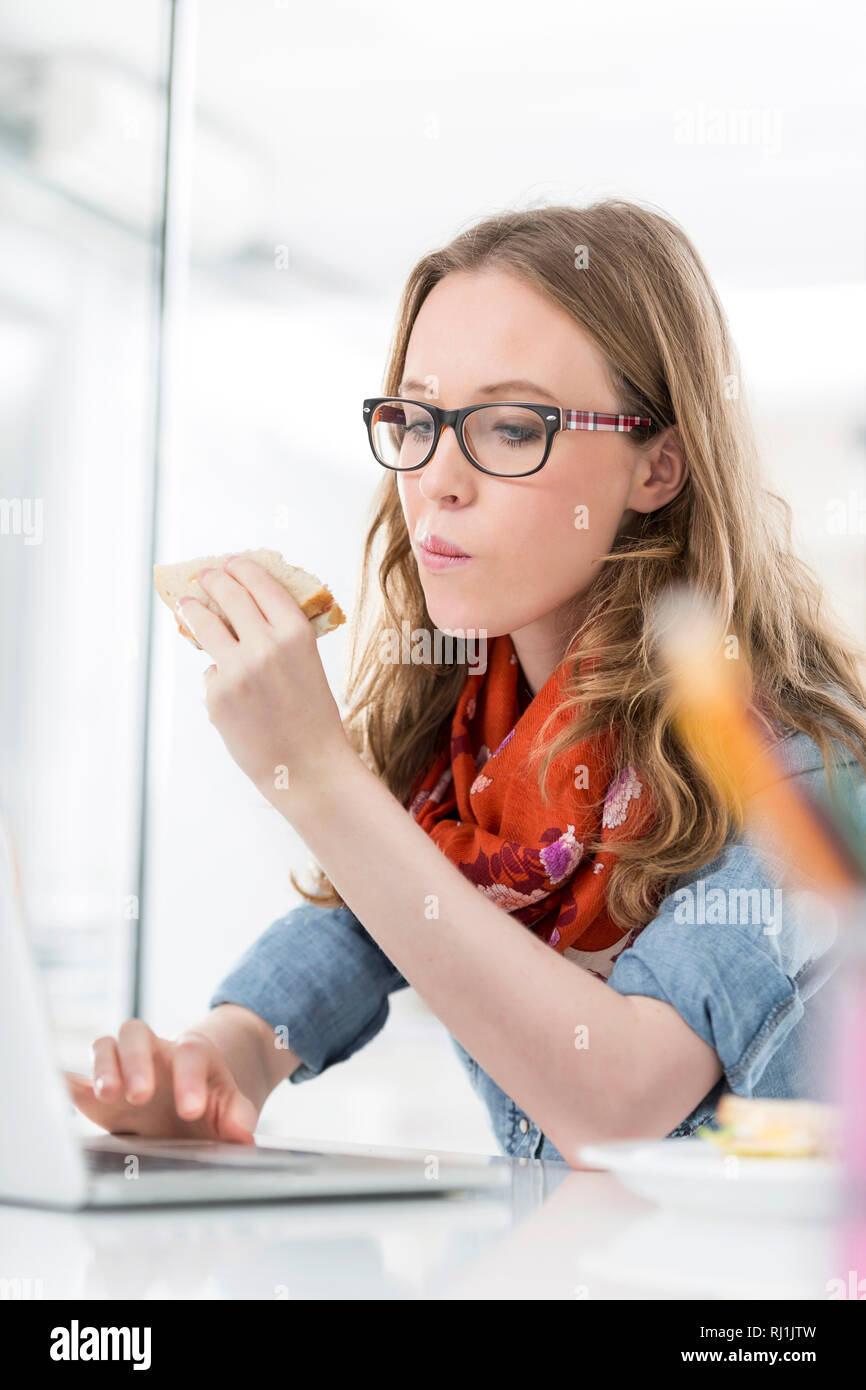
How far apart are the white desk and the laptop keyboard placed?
0.03 m

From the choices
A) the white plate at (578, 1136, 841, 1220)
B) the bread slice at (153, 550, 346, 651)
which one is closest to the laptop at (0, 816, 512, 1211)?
the white plate at (578, 1136, 841, 1220)

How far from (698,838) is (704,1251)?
0.38 meters

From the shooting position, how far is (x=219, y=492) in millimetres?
2965

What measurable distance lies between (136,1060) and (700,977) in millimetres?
367

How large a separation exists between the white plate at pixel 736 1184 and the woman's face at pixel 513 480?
1.61 ft

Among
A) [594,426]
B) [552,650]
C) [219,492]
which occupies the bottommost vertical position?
[552,650]

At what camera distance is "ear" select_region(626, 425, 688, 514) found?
105 cm

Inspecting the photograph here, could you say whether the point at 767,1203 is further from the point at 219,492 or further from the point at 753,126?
the point at 219,492

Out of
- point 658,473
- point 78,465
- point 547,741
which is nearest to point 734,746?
point 547,741

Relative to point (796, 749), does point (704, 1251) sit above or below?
below

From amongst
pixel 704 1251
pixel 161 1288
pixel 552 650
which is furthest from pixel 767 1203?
pixel 552 650

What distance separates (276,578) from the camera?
88 centimetres

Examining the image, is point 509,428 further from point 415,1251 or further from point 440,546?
point 415,1251
